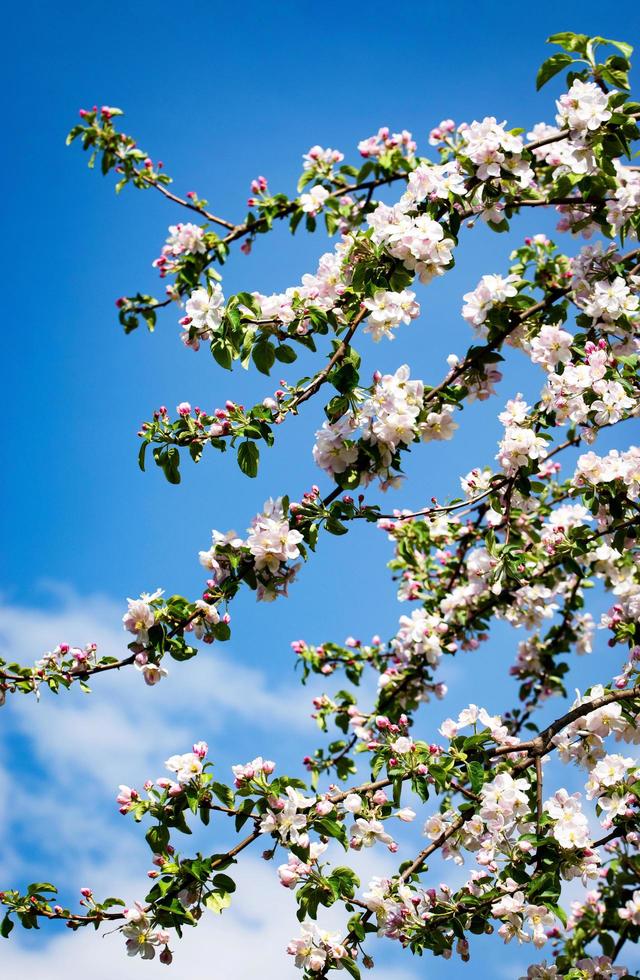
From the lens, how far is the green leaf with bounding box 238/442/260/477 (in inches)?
109

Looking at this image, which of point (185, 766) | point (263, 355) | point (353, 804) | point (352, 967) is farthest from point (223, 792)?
point (263, 355)

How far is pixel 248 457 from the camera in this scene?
278 cm

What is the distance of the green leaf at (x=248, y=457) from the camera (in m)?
2.78

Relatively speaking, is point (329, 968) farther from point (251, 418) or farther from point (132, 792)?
point (251, 418)

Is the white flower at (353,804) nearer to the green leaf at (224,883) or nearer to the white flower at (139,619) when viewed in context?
the green leaf at (224,883)

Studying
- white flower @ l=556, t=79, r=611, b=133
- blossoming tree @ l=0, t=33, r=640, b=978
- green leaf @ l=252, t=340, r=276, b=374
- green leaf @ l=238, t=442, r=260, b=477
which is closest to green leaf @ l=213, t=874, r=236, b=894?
blossoming tree @ l=0, t=33, r=640, b=978

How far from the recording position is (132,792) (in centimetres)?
269

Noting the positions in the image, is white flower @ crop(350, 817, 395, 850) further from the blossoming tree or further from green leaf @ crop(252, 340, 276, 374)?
green leaf @ crop(252, 340, 276, 374)

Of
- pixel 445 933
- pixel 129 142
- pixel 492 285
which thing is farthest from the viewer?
pixel 129 142

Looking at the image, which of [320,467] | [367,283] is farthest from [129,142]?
[320,467]

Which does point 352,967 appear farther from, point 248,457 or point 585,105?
point 585,105

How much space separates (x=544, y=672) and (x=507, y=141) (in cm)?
291

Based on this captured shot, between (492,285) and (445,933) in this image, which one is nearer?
(445,933)

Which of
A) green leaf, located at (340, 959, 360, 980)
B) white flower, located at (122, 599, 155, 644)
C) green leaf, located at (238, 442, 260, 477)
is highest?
green leaf, located at (238, 442, 260, 477)
